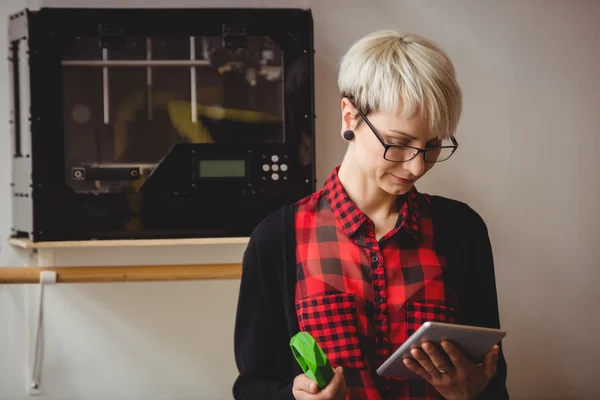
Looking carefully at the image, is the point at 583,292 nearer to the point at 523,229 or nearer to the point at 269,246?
the point at 523,229

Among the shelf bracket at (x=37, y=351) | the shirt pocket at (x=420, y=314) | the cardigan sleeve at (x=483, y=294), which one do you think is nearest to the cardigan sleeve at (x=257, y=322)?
the shirt pocket at (x=420, y=314)

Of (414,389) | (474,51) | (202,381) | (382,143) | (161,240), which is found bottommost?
(202,381)

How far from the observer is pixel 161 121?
129 centimetres

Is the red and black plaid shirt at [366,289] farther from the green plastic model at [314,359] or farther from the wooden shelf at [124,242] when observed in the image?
the wooden shelf at [124,242]

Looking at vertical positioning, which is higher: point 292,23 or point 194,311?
point 292,23

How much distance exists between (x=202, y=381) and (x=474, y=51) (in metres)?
1.09

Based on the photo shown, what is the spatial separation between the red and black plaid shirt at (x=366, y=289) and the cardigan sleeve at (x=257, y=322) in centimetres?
5

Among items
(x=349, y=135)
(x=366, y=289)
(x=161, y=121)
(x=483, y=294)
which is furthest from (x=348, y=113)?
(x=161, y=121)

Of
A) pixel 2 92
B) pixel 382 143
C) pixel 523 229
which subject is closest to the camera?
pixel 382 143

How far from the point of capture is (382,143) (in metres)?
0.84

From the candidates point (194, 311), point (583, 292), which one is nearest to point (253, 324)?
point (194, 311)

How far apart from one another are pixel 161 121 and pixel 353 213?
22.5 inches

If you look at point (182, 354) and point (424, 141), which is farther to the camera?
point (182, 354)

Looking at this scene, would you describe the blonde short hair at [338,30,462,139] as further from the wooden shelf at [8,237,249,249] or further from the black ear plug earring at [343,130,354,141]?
the wooden shelf at [8,237,249,249]
